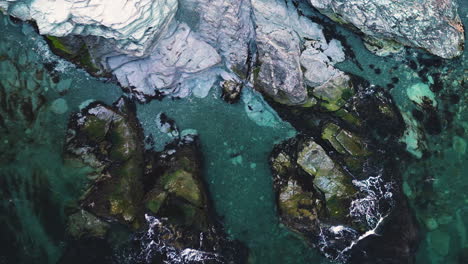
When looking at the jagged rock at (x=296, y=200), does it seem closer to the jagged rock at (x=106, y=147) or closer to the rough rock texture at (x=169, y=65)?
the rough rock texture at (x=169, y=65)

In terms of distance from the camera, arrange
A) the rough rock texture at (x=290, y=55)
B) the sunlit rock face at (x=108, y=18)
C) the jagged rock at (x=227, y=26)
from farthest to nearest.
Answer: the rough rock texture at (x=290, y=55) → the jagged rock at (x=227, y=26) → the sunlit rock face at (x=108, y=18)

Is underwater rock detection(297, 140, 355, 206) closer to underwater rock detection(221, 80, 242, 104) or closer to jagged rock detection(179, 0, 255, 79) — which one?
underwater rock detection(221, 80, 242, 104)

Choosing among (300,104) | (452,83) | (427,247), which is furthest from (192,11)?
(427,247)

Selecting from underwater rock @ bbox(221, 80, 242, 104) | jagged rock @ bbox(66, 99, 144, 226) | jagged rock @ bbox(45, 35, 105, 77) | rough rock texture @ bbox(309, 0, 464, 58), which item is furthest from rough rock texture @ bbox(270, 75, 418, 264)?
jagged rock @ bbox(45, 35, 105, 77)

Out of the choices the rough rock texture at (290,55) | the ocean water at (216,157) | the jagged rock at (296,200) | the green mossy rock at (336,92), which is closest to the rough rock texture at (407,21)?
the rough rock texture at (290,55)

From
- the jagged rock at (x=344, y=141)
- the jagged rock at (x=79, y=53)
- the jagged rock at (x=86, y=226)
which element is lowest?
the jagged rock at (x=86, y=226)
